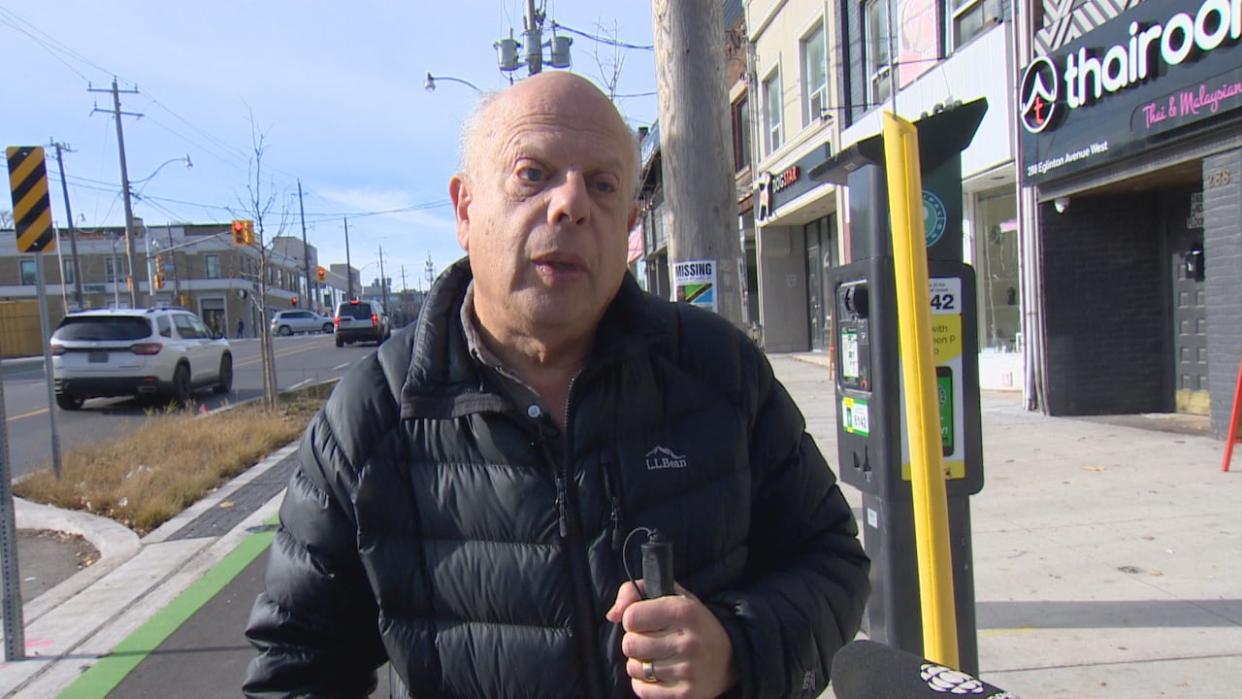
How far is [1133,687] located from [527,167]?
3234 mm

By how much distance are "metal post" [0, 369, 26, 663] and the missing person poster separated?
3.55 m

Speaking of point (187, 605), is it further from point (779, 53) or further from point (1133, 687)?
point (779, 53)

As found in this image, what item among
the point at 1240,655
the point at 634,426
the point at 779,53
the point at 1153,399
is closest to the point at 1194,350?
the point at 1153,399

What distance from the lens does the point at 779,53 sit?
17.6 meters

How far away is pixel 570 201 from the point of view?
1.51m

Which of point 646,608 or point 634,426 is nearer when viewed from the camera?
point 646,608

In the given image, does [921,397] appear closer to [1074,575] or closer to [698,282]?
[698,282]

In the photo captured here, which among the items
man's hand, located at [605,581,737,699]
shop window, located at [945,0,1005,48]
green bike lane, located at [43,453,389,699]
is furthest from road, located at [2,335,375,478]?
shop window, located at [945,0,1005,48]

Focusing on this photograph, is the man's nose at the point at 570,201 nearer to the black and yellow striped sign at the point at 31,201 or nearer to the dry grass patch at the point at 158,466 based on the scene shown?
the dry grass patch at the point at 158,466

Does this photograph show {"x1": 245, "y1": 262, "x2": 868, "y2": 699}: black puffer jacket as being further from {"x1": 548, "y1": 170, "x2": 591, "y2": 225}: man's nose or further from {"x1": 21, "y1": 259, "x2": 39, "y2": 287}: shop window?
{"x1": 21, "y1": 259, "x2": 39, "y2": 287}: shop window

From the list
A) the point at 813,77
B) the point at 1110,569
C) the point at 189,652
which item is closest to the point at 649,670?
the point at 189,652

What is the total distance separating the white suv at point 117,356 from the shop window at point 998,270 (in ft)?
41.8

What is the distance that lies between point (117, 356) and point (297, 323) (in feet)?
140

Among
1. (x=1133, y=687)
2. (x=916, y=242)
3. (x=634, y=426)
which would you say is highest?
(x=916, y=242)
